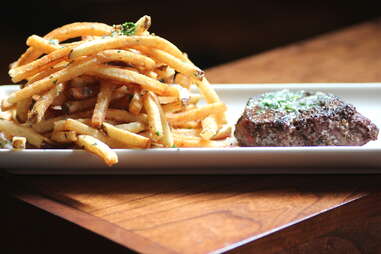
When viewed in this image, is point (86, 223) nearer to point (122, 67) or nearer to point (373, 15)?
point (122, 67)

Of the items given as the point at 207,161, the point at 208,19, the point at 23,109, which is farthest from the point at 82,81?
the point at 208,19

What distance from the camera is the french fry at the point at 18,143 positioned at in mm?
2354

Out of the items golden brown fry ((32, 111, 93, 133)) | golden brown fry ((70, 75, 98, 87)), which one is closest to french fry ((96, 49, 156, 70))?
golden brown fry ((70, 75, 98, 87))

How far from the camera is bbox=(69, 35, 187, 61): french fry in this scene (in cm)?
243

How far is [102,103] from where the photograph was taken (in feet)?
8.00

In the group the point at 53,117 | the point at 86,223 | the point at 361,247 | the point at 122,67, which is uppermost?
the point at 122,67

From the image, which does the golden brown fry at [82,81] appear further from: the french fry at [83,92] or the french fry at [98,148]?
the french fry at [98,148]

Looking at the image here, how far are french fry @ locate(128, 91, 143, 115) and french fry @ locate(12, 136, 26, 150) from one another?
16.1 inches

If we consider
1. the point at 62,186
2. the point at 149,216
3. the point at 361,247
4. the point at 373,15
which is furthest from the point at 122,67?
the point at 373,15

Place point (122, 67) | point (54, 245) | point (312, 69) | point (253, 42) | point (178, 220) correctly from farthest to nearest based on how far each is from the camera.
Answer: point (253, 42), point (312, 69), point (122, 67), point (54, 245), point (178, 220)

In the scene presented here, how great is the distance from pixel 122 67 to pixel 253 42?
5189 millimetres

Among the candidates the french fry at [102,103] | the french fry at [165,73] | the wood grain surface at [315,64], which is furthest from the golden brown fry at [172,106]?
the wood grain surface at [315,64]

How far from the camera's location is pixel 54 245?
223 centimetres

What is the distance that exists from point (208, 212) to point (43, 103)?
0.78m
